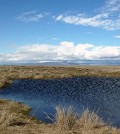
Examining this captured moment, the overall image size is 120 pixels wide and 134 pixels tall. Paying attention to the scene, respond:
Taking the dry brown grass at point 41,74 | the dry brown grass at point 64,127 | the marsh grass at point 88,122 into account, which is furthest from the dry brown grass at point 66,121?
the dry brown grass at point 41,74

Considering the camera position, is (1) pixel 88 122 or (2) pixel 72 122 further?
(2) pixel 72 122

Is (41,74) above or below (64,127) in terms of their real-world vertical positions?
above

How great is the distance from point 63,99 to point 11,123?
61.2 ft

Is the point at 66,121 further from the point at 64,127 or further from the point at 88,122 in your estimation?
the point at 88,122

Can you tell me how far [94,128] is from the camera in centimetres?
1711

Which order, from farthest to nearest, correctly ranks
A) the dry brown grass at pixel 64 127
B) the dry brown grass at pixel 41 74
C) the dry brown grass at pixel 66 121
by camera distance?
1. the dry brown grass at pixel 41 74
2. the dry brown grass at pixel 66 121
3. the dry brown grass at pixel 64 127

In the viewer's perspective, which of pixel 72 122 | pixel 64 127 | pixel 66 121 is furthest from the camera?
pixel 72 122

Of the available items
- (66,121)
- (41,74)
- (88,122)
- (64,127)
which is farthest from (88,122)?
(41,74)

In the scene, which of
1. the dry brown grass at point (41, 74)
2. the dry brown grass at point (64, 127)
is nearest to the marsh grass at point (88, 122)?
the dry brown grass at point (64, 127)

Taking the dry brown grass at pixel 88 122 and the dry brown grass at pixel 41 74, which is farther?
the dry brown grass at pixel 41 74

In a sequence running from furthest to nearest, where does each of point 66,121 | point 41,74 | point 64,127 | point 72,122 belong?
point 41,74 → point 72,122 → point 66,121 → point 64,127

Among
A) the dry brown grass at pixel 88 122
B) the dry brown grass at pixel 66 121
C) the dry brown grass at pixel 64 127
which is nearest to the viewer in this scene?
the dry brown grass at pixel 64 127

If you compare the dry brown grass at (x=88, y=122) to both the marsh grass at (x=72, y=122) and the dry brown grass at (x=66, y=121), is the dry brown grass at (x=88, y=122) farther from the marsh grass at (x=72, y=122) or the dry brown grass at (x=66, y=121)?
the dry brown grass at (x=66, y=121)

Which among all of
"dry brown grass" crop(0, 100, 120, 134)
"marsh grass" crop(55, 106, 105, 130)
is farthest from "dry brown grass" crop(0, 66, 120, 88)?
"marsh grass" crop(55, 106, 105, 130)
